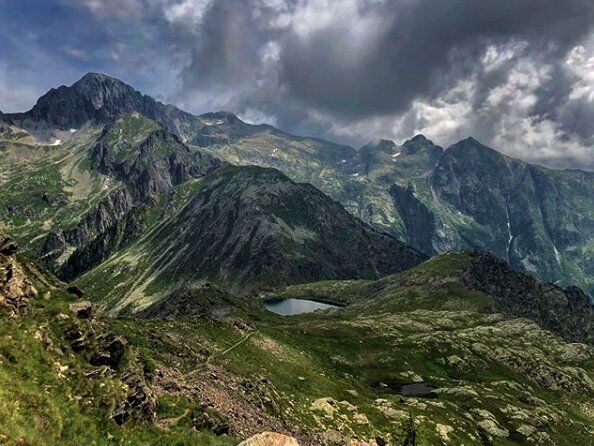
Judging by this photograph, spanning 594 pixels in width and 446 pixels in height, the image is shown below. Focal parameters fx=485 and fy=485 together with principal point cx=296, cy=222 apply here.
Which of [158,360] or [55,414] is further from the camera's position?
[158,360]

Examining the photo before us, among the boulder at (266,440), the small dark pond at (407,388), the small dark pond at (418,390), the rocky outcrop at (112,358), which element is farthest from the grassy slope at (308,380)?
the boulder at (266,440)

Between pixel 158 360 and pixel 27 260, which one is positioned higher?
pixel 27 260

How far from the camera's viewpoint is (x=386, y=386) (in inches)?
4754

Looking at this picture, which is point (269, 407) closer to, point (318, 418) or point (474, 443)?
point (318, 418)

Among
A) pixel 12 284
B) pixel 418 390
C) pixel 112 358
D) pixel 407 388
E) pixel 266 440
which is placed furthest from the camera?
pixel 407 388

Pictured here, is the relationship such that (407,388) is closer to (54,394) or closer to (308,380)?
(308,380)

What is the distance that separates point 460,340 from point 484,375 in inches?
1032

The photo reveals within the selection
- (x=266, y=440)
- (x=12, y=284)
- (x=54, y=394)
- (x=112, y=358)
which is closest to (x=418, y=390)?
(x=112, y=358)

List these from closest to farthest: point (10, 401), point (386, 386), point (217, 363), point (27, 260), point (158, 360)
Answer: point (10, 401)
point (27, 260)
point (158, 360)
point (217, 363)
point (386, 386)

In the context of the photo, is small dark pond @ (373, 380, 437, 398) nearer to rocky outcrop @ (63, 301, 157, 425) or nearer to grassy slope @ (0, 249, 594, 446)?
grassy slope @ (0, 249, 594, 446)

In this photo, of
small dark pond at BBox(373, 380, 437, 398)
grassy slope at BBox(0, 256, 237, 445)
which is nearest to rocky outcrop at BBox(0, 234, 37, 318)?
grassy slope at BBox(0, 256, 237, 445)

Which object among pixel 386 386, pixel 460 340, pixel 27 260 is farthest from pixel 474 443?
pixel 460 340

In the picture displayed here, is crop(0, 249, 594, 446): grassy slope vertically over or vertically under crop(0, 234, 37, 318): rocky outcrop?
under

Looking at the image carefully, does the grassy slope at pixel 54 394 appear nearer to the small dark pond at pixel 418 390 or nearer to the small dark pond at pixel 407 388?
the small dark pond at pixel 407 388
